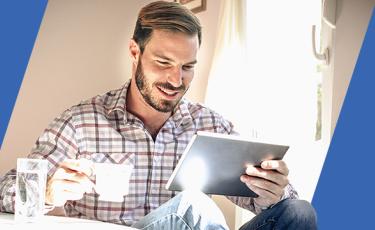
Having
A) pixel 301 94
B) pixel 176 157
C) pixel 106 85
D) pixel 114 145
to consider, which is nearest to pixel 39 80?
pixel 106 85

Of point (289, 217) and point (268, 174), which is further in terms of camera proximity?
point (268, 174)

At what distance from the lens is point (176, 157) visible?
1757 millimetres

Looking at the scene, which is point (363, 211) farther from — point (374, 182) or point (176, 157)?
point (176, 157)

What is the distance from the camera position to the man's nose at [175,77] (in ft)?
6.06

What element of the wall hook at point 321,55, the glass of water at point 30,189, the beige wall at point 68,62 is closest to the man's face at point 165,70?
the beige wall at point 68,62

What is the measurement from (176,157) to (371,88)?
2.52 ft

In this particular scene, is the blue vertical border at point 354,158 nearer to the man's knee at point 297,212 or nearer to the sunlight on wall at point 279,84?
the sunlight on wall at point 279,84

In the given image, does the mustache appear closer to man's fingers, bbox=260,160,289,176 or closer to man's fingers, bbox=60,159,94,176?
man's fingers, bbox=260,160,289,176

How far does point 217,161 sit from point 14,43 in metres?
0.87

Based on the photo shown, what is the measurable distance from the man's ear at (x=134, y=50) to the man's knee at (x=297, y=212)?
79 centimetres

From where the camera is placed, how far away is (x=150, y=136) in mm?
1732

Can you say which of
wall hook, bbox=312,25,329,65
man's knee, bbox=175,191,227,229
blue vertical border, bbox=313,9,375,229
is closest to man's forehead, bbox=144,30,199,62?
wall hook, bbox=312,25,329,65

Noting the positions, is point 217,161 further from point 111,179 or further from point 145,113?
point 145,113

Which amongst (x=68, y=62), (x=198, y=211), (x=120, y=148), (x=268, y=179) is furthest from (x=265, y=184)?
(x=68, y=62)
